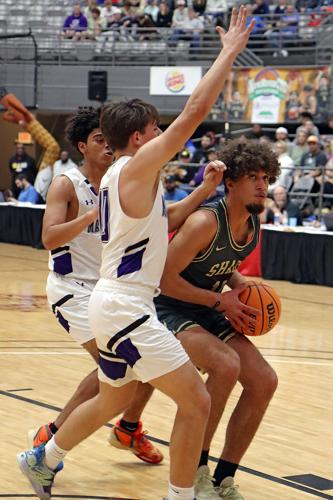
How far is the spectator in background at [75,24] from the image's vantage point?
2341cm

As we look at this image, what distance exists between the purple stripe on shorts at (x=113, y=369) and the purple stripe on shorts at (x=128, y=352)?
0.09 meters

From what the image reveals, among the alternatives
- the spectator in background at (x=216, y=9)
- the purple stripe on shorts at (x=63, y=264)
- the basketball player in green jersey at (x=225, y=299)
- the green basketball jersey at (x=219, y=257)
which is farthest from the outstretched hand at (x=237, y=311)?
the spectator in background at (x=216, y=9)

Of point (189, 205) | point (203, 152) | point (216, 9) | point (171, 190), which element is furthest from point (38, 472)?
point (216, 9)

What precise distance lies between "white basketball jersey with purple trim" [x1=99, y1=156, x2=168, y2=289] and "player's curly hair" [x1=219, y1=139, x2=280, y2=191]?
682 millimetres

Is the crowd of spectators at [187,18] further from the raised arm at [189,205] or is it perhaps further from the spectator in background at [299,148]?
the raised arm at [189,205]

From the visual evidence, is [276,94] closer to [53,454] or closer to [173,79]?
[173,79]

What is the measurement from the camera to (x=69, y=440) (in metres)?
4.70

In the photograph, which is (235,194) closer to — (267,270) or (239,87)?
(267,270)

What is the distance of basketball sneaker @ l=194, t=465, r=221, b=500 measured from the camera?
480cm

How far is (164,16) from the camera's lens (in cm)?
2259

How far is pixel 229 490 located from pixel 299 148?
42.6 feet

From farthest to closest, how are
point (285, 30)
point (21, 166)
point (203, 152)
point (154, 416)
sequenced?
point (21, 166) < point (285, 30) < point (203, 152) < point (154, 416)

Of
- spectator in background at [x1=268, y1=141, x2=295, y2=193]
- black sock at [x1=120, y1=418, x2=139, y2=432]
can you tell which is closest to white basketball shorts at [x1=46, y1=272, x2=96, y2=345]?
black sock at [x1=120, y1=418, x2=139, y2=432]

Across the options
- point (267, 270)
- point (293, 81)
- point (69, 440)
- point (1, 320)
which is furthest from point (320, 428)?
point (293, 81)
